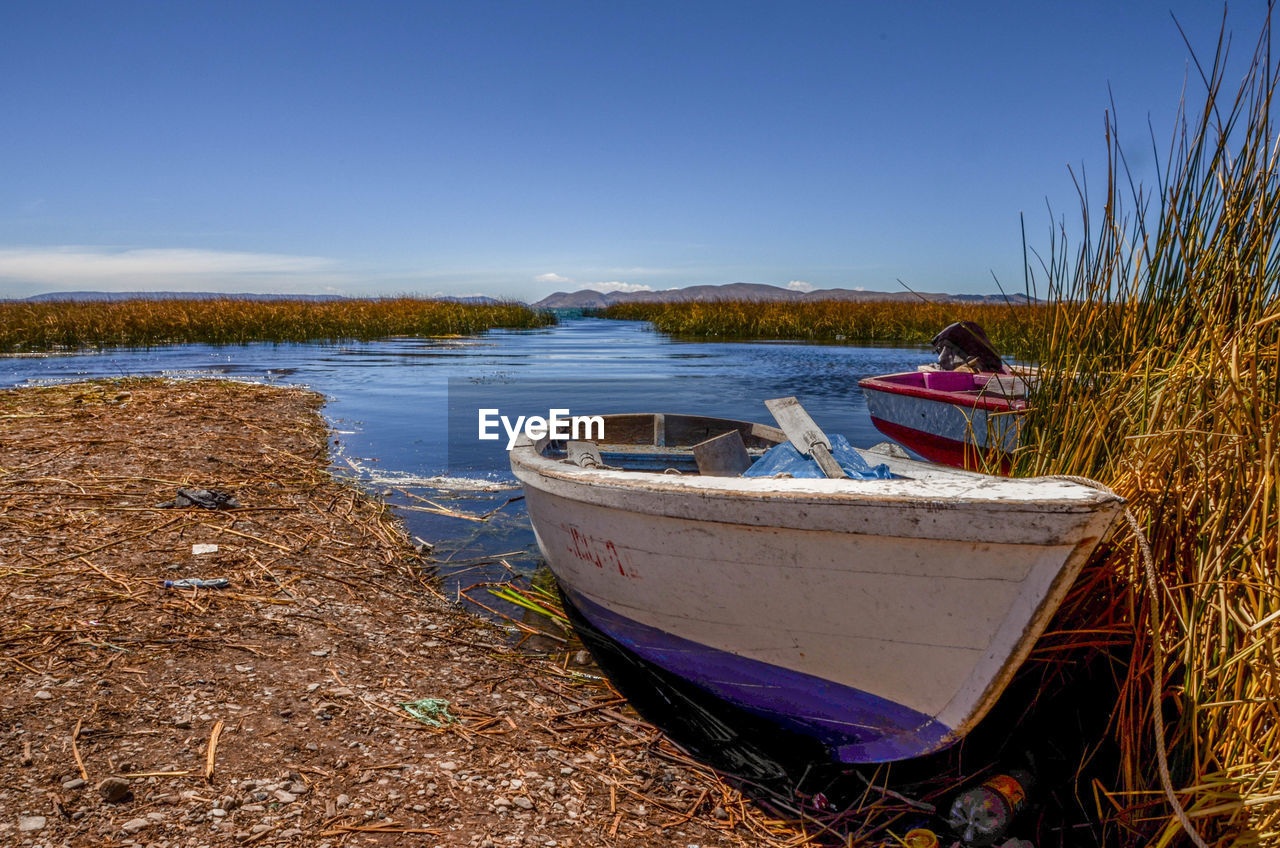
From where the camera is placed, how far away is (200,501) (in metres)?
5.50

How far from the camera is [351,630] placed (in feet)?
12.9

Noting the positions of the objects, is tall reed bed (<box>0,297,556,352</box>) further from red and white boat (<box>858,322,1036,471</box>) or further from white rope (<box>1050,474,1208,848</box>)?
white rope (<box>1050,474,1208,848</box>)

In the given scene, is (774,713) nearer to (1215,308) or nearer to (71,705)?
(1215,308)

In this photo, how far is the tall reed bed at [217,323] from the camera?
23688mm

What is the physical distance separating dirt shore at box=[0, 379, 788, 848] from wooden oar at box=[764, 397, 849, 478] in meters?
1.64

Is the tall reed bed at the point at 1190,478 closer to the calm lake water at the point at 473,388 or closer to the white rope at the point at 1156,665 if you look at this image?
the white rope at the point at 1156,665

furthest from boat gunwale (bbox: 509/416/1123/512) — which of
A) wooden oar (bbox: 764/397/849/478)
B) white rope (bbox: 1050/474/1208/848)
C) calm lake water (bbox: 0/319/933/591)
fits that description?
calm lake water (bbox: 0/319/933/591)

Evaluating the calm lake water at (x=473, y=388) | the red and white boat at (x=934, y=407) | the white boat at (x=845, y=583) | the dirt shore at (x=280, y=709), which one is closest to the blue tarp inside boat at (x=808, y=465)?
the white boat at (x=845, y=583)

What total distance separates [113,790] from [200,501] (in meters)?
3.62

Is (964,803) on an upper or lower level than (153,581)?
lower

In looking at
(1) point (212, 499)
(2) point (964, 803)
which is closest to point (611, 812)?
(2) point (964, 803)

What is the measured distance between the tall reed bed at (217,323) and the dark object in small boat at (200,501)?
78.2ft

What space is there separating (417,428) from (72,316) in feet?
73.8

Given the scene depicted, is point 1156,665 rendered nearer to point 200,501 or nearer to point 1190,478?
point 1190,478
